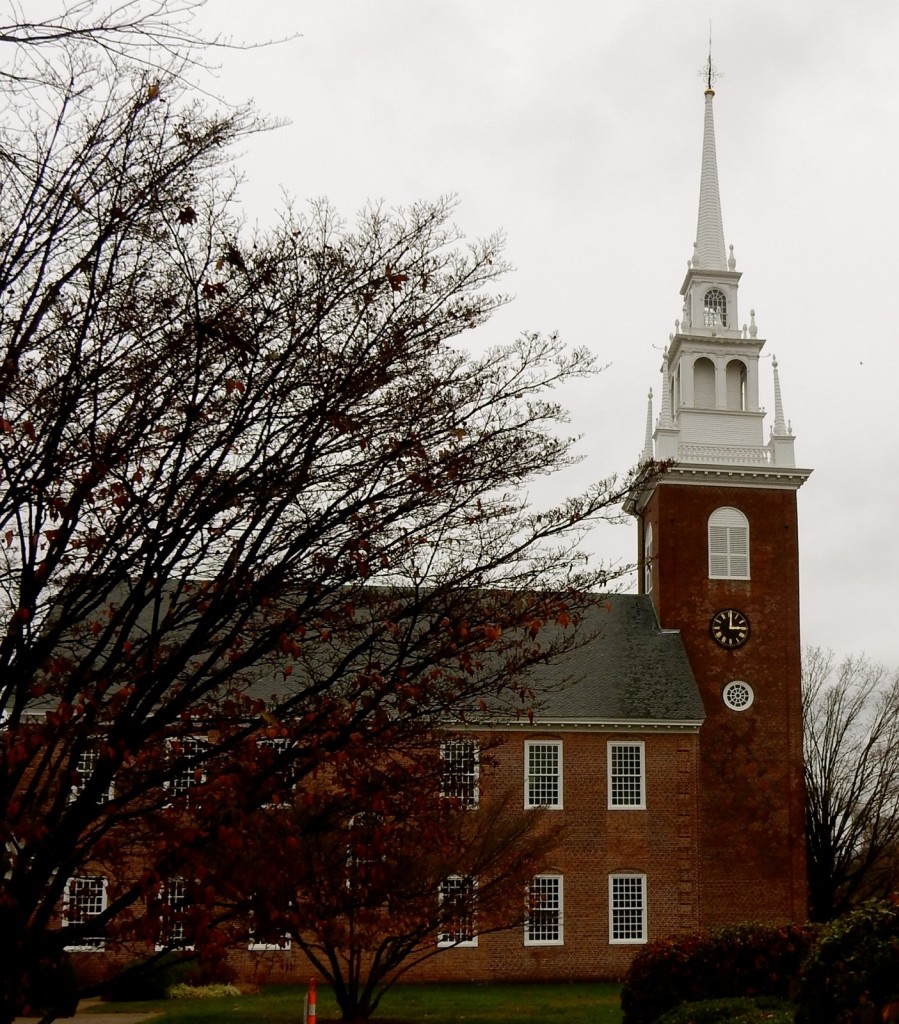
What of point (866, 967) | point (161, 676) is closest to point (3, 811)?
point (161, 676)

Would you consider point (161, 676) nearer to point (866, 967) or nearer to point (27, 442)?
point (27, 442)

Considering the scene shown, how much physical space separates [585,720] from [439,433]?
86.6 feet

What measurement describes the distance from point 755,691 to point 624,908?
23.5 ft

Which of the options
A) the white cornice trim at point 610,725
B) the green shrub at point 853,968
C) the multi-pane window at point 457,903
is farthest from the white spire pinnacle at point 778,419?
the green shrub at point 853,968

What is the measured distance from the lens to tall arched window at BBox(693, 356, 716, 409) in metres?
38.0

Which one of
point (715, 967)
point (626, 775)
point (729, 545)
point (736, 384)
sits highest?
point (736, 384)

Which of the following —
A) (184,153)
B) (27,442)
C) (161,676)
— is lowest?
(161,676)

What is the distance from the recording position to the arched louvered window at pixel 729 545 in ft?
118

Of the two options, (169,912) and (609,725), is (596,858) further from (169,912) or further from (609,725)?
(169,912)

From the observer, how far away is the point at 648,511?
124 feet

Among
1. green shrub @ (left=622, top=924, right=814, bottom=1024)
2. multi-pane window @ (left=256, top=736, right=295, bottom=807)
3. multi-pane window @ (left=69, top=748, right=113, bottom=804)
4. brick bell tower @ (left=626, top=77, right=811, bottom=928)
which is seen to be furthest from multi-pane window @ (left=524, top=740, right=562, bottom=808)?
multi-pane window @ (left=256, top=736, right=295, bottom=807)

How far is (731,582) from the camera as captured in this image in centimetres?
3597

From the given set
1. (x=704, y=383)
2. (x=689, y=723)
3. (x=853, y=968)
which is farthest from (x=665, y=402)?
(x=853, y=968)

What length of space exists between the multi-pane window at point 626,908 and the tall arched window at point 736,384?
14565 millimetres
